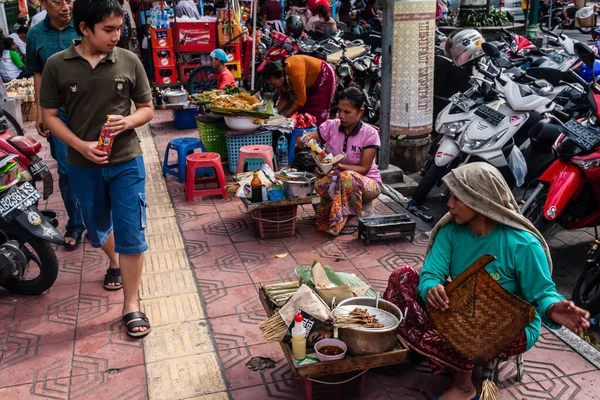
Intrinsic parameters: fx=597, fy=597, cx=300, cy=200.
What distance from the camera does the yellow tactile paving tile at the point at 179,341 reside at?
11.7 feet

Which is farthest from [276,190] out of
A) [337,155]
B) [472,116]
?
[472,116]

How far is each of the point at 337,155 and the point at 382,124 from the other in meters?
1.32

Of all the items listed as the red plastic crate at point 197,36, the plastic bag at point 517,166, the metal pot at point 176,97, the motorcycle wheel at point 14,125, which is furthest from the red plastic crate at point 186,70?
the plastic bag at point 517,166

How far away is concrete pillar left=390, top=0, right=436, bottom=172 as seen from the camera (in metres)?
6.58

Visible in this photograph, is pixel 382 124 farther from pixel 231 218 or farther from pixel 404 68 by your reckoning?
pixel 231 218

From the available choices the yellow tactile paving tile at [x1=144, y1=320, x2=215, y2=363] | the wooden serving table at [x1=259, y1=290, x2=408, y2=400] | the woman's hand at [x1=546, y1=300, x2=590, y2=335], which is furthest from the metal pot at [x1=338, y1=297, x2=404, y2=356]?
the yellow tactile paving tile at [x1=144, y1=320, x2=215, y2=363]

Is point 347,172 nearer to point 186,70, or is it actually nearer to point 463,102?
point 463,102

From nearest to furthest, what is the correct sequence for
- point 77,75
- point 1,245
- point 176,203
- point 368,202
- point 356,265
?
point 77,75, point 1,245, point 356,265, point 368,202, point 176,203

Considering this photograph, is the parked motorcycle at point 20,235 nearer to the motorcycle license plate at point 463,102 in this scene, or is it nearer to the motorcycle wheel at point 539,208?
the motorcycle wheel at point 539,208

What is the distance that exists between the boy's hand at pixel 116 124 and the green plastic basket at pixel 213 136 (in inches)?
141

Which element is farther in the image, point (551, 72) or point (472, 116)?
Answer: point (551, 72)

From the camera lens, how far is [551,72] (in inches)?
299

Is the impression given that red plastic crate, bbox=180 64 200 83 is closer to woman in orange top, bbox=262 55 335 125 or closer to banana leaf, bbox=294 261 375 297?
woman in orange top, bbox=262 55 335 125

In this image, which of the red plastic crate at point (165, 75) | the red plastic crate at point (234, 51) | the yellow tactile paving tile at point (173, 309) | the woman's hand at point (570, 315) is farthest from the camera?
the red plastic crate at point (234, 51)
